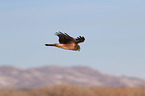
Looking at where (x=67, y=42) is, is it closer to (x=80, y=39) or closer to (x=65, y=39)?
(x=65, y=39)

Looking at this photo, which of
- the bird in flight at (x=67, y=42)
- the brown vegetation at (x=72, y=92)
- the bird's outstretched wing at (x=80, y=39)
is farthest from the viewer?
the brown vegetation at (x=72, y=92)

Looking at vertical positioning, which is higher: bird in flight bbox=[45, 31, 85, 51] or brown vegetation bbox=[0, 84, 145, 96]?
brown vegetation bbox=[0, 84, 145, 96]

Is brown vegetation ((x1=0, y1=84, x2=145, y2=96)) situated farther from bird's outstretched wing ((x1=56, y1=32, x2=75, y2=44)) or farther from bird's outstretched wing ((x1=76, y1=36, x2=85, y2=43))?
bird's outstretched wing ((x1=56, y1=32, x2=75, y2=44))

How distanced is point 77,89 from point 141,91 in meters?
5.29

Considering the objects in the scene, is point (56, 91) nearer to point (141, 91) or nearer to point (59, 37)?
point (141, 91)

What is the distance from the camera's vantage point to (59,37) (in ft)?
5.83

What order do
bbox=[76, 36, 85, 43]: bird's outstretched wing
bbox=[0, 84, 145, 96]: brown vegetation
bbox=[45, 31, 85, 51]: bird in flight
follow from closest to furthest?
bbox=[45, 31, 85, 51]: bird in flight, bbox=[76, 36, 85, 43]: bird's outstretched wing, bbox=[0, 84, 145, 96]: brown vegetation

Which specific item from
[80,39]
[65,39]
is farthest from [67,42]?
[80,39]

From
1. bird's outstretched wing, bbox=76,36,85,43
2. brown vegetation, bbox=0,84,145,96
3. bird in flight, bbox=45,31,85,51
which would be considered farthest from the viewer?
brown vegetation, bbox=0,84,145,96

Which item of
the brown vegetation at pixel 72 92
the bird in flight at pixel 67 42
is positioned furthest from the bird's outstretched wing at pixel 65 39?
the brown vegetation at pixel 72 92

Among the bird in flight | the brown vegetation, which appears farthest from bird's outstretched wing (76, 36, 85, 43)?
the brown vegetation

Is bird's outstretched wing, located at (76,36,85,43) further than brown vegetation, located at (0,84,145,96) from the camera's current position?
No

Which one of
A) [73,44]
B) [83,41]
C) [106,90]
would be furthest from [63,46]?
[106,90]

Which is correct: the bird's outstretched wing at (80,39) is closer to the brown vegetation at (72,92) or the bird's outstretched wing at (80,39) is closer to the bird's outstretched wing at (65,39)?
the bird's outstretched wing at (65,39)
